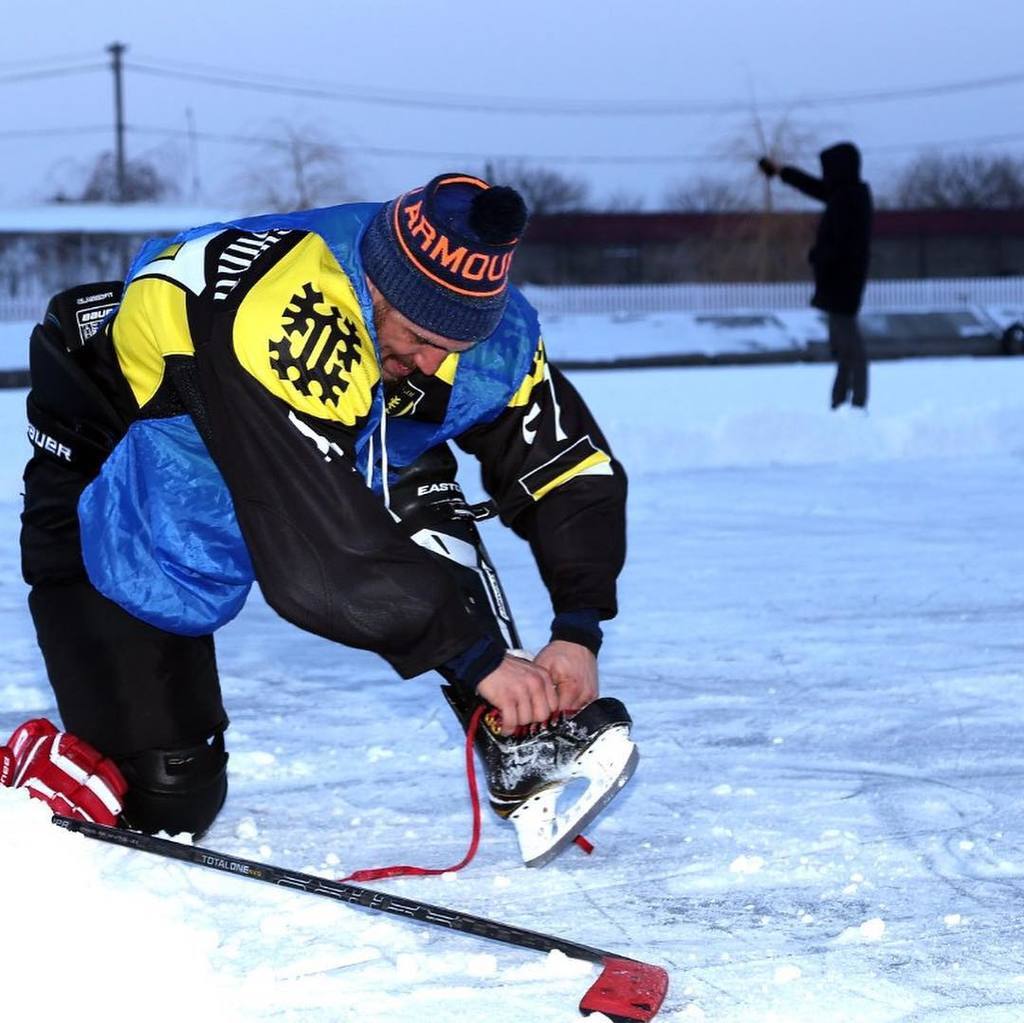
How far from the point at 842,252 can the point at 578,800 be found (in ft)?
26.6

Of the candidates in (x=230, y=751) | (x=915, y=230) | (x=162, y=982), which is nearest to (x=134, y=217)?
(x=230, y=751)

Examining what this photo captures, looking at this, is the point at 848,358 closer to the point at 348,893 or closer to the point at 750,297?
the point at 348,893

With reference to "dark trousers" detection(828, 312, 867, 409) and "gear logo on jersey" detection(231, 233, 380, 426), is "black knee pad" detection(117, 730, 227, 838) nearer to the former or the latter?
"gear logo on jersey" detection(231, 233, 380, 426)

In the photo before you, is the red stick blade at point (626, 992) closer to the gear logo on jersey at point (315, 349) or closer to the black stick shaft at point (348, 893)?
the black stick shaft at point (348, 893)

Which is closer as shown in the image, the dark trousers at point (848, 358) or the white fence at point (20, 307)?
the dark trousers at point (848, 358)

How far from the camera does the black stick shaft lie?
90.3 inches

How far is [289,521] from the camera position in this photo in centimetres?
234

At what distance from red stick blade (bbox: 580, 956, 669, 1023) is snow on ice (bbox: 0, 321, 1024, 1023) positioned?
4cm

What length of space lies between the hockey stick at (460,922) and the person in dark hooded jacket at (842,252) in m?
7.87

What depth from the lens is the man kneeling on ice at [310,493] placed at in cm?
234

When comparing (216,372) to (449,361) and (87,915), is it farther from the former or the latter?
(87,915)

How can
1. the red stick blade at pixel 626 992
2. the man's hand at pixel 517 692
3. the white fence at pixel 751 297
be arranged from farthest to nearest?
the white fence at pixel 751 297
the man's hand at pixel 517 692
the red stick blade at pixel 626 992

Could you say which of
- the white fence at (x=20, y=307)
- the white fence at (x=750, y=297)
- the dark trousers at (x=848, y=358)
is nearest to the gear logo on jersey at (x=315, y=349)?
the dark trousers at (x=848, y=358)

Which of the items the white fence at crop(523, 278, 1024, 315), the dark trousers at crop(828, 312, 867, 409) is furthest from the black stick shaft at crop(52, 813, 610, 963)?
the white fence at crop(523, 278, 1024, 315)
